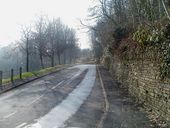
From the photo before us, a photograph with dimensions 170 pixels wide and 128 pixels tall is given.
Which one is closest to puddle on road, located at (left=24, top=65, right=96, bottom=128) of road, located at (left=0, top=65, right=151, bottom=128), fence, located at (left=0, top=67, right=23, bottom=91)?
road, located at (left=0, top=65, right=151, bottom=128)

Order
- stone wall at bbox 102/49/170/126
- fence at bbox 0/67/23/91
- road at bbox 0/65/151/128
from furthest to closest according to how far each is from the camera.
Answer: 1. fence at bbox 0/67/23/91
2. road at bbox 0/65/151/128
3. stone wall at bbox 102/49/170/126

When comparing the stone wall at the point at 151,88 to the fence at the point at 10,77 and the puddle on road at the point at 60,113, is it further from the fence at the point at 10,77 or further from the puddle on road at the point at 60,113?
the fence at the point at 10,77

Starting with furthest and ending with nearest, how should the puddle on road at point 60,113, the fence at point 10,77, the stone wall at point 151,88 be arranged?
the fence at point 10,77
the puddle on road at point 60,113
the stone wall at point 151,88

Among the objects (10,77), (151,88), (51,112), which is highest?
(151,88)

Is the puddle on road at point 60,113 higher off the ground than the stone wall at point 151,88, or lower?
lower

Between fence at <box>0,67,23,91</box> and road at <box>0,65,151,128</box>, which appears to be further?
fence at <box>0,67,23,91</box>

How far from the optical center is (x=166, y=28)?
10.7 metres

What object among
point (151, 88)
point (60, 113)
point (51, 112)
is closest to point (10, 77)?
point (51, 112)

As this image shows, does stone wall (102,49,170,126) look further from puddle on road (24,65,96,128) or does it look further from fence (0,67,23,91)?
fence (0,67,23,91)

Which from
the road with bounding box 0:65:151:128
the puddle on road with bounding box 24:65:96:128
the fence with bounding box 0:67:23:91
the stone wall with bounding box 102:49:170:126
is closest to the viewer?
the stone wall with bounding box 102:49:170:126

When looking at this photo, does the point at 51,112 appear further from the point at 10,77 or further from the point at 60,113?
the point at 10,77

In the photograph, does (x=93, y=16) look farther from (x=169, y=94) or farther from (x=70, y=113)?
(x=169, y=94)

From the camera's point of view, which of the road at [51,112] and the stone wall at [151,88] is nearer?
the stone wall at [151,88]


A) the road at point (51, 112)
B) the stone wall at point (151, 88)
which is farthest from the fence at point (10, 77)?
the stone wall at point (151, 88)
